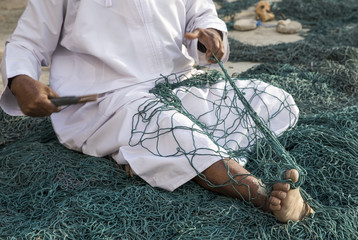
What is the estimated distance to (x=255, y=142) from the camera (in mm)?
2605

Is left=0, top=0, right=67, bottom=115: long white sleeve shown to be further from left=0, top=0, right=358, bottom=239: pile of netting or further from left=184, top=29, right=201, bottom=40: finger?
left=184, top=29, right=201, bottom=40: finger

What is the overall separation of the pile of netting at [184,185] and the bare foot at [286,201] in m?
0.05

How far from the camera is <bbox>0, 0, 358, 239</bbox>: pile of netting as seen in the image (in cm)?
207

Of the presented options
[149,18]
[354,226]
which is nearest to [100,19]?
[149,18]

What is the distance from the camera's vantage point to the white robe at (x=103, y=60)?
2521 millimetres

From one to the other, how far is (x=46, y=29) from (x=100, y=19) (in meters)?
0.29

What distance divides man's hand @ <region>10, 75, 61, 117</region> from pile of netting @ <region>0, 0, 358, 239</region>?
357 mm

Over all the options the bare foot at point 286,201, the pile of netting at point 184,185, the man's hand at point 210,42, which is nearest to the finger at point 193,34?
the man's hand at point 210,42

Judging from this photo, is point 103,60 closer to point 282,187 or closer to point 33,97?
point 33,97

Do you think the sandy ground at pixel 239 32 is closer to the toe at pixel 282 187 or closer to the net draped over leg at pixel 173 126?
the net draped over leg at pixel 173 126

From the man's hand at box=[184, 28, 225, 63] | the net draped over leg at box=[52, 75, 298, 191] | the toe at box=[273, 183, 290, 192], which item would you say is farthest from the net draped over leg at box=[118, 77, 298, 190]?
the toe at box=[273, 183, 290, 192]

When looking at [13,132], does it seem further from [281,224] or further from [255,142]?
[281,224]

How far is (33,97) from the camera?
2.29 meters

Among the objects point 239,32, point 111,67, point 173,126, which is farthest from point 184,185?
point 239,32
